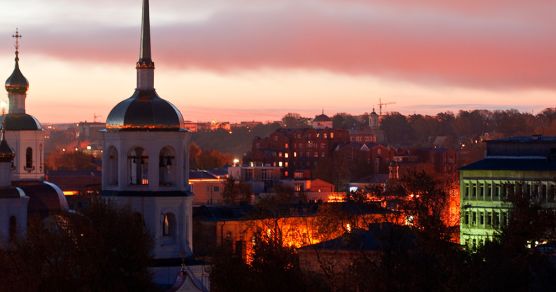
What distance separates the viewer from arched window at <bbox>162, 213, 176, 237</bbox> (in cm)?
6419

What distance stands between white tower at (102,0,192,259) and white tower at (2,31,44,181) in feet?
99.8

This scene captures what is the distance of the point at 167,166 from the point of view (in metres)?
64.4

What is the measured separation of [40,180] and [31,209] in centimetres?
970

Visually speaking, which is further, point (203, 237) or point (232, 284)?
point (203, 237)

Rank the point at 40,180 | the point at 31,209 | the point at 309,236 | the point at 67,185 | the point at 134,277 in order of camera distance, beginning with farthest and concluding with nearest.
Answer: the point at 67,185 < the point at 309,236 < the point at 40,180 < the point at 31,209 < the point at 134,277

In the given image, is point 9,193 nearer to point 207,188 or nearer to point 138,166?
point 138,166

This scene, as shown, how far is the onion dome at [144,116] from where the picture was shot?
6391 cm

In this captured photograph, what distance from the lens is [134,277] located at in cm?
→ 6144

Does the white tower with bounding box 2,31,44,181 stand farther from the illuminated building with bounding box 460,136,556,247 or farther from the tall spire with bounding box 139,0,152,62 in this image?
the tall spire with bounding box 139,0,152,62

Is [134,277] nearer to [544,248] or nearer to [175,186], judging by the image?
[175,186]

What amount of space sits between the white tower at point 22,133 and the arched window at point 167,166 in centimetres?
3050

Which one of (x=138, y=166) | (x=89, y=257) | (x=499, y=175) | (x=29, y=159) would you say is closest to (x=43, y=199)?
(x=29, y=159)

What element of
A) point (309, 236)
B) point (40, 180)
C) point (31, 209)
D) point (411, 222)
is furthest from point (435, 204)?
point (309, 236)

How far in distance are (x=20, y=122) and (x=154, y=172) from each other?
112 ft
